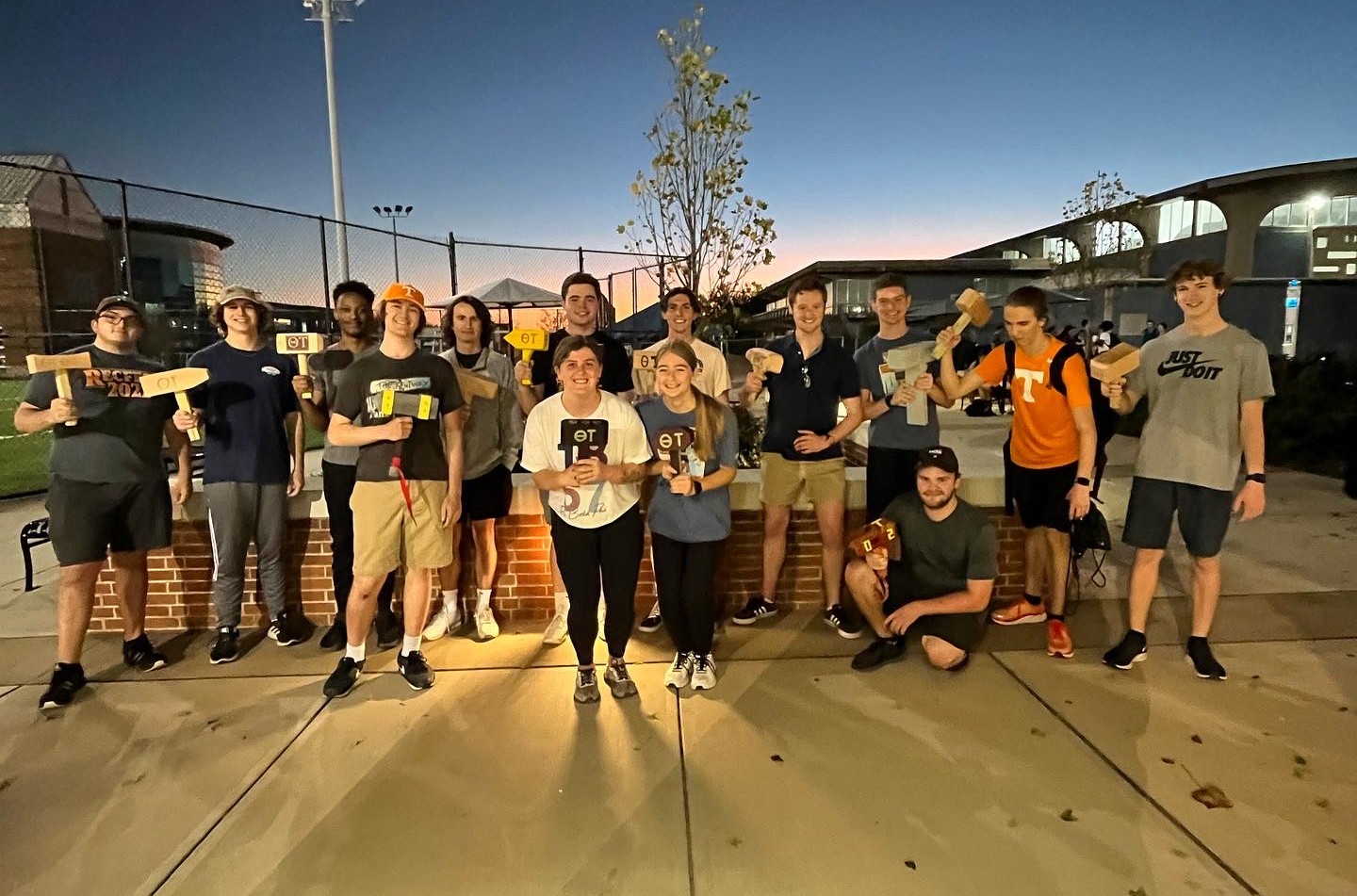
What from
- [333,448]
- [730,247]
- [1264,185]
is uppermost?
[1264,185]

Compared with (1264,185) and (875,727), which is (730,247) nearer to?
(875,727)

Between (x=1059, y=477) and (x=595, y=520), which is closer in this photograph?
(x=595, y=520)

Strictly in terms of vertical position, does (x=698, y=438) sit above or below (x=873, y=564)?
above

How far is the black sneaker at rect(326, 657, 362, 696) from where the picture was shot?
3635mm

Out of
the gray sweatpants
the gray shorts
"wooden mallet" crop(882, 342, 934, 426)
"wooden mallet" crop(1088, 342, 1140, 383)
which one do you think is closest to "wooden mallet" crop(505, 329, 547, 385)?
the gray sweatpants

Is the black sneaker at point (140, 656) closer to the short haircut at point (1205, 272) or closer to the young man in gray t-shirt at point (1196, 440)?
the young man in gray t-shirt at point (1196, 440)

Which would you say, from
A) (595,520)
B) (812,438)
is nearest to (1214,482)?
(812,438)

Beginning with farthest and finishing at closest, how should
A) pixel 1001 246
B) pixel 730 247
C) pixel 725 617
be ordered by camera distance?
pixel 1001 246 < pixel 730 247 < pixel 725 617

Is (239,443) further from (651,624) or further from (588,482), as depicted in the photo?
(651,624)

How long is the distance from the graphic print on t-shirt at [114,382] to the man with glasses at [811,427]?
3.14 meters

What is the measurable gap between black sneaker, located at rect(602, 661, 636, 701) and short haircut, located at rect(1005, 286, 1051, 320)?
2.74 metres

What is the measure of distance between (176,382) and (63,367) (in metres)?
0.46

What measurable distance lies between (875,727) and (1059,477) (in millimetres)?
1719

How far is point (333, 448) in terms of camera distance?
13.1ft
